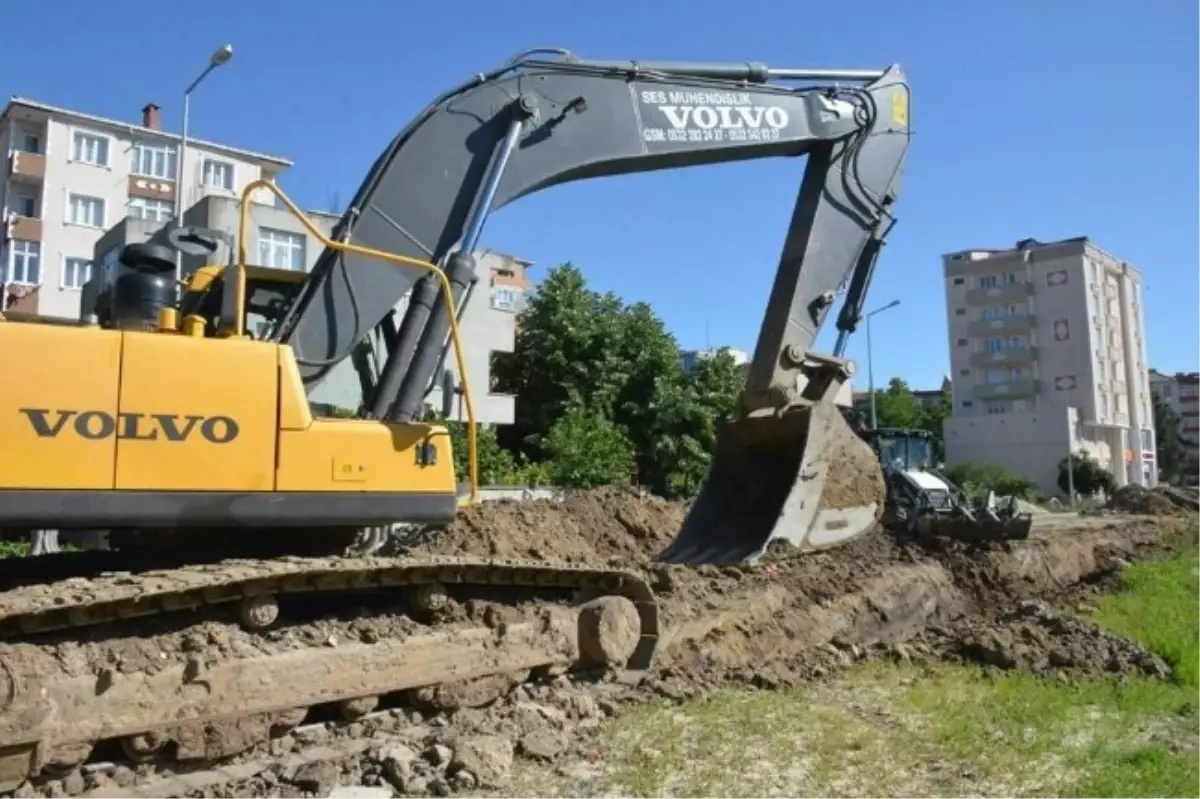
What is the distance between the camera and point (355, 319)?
20.1 ft

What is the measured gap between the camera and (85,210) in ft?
131

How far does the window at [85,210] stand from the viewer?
39562 millimetres

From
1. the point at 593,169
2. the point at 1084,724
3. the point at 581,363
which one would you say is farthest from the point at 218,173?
the point at 1084,724

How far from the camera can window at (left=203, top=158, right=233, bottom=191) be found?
44.1m

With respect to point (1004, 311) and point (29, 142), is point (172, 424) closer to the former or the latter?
point (29, 142)

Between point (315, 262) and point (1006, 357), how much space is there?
72.6 metres

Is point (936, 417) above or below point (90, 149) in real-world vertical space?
below

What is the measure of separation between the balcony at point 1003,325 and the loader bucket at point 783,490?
67.6 m

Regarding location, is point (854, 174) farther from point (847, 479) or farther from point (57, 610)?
point (57, 610)

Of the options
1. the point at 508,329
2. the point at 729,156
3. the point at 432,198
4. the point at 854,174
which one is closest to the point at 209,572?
the point at 432,198

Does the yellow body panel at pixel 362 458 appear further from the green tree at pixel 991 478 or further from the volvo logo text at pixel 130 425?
the green tree at pixel 991 478

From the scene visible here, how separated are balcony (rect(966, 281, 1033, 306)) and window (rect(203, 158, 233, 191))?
171 feet

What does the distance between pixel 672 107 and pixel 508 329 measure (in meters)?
25.3

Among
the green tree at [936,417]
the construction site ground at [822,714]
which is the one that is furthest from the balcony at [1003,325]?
the construction site ground at [822,714]
